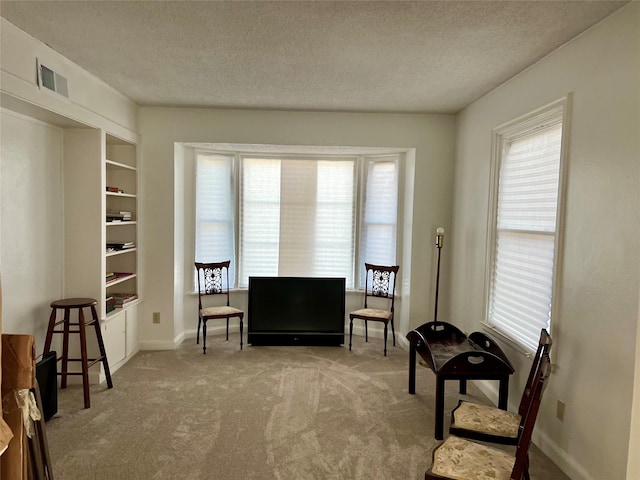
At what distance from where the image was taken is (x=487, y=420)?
2.30 m

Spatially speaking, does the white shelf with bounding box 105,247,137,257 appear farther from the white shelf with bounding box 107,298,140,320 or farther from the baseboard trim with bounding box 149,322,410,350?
the baseboard trim with bounding box 149,322,410,350

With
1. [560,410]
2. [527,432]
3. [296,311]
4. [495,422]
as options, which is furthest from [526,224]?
[296,311]

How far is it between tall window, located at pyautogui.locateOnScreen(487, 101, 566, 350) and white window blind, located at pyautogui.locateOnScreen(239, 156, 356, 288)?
2141 millimetres

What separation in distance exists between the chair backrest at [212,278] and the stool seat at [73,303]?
1538 millimetres

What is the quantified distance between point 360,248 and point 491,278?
80.6 inches

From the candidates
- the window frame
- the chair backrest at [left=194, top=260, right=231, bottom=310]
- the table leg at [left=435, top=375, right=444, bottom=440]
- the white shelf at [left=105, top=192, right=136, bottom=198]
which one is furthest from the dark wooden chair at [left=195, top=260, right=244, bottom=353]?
the window frame

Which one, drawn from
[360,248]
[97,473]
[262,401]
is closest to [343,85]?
[360,248]

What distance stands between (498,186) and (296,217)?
8.37 ft

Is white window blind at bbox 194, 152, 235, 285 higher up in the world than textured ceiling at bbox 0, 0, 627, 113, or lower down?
lower down

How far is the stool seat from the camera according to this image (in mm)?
3146

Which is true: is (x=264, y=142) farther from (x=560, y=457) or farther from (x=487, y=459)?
(x=560, y=457)

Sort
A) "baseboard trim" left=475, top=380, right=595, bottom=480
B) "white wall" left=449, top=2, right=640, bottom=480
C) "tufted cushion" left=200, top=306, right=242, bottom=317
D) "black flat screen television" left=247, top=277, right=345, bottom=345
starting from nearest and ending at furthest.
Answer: "white wall" left=449, top=2, right=640, bottom=480, "baseboard trim" left=475, top=380, right=595, bottom=480, "tufted cushion" left=200, top=306, right=242, bottom=317, "black flat screen television" left=247, top=277, right=345, bottom=345

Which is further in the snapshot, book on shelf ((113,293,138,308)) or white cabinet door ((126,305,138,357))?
white cabinet door ((126,305,138,357))

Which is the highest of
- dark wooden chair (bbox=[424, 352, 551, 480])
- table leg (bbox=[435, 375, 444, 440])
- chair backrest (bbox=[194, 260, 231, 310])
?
chair backrest (bbox=[194, 260, 231, 310])
